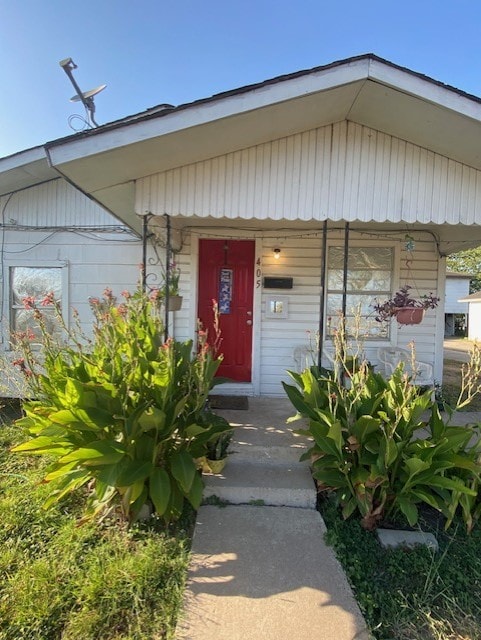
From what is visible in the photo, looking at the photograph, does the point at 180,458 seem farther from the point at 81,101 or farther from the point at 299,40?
the point at 299,40

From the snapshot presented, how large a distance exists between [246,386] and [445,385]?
3983mm

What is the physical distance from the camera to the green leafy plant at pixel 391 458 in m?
2.47

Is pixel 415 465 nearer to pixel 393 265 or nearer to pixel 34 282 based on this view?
pixel 393 265

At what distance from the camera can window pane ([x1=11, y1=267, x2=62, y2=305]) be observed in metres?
5.82

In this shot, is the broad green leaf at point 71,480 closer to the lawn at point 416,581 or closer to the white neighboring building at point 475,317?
the lawn at point 416,581

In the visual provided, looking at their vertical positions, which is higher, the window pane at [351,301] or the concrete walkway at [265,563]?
the window pane at [351,301]

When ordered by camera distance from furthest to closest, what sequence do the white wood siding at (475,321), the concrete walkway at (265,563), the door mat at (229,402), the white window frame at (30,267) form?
1. the white wood siding at (475,321)
2. the white window frame at (30,267)
3. the door mat at (229,402)
4. the concrete walkway at (265,563)

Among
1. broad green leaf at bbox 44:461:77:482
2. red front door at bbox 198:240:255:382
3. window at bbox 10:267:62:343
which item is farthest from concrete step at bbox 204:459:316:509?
window at bbox 10:267:62:343

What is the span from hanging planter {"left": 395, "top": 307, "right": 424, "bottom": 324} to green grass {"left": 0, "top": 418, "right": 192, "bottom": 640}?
324cm

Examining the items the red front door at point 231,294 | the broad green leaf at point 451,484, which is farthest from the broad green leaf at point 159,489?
Answer: the red front door at point 231,294

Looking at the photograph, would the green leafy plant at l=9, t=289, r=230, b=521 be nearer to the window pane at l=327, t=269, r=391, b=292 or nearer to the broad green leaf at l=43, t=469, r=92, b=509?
the broad green leaf at l=43, t=469, r=92, b=509

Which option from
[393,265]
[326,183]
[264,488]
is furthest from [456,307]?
[264,488]

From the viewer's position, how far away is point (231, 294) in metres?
5.70

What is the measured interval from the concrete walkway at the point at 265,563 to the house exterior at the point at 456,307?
28.7 m
